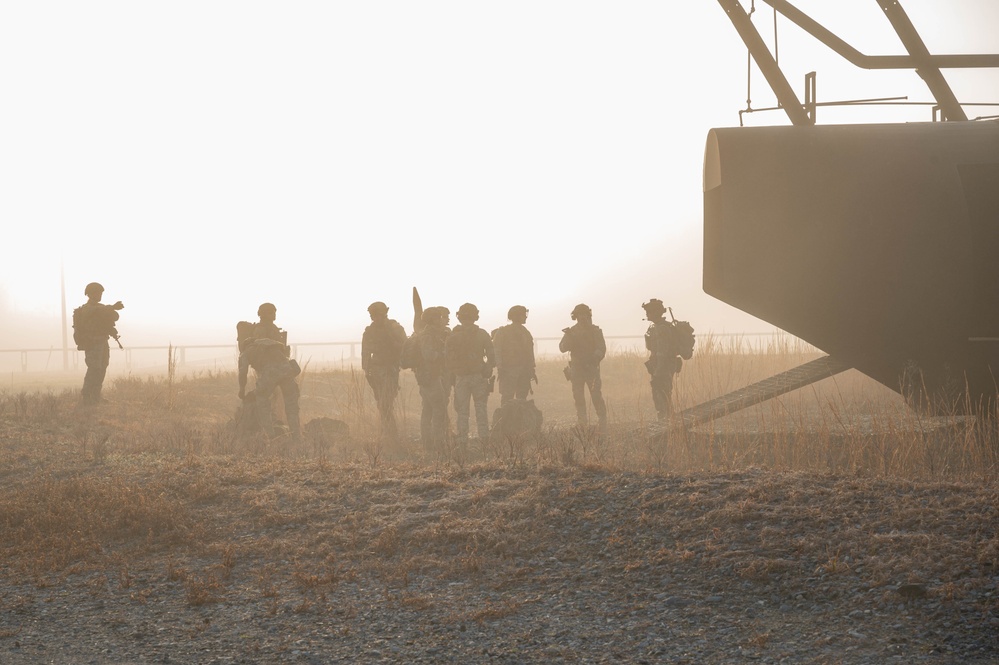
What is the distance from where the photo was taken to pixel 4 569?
6.24 metres

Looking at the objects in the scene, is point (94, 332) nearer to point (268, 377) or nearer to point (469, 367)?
point (268, 377)

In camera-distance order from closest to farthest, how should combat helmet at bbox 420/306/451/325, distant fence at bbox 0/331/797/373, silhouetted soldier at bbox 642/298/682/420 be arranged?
combat helmet at bbox 420/306/451/325 → silhouetted soldier at bbox 642/298/682/420 → distant fence at bbox 0/331/797/373

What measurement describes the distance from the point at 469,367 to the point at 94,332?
6879 millimetres

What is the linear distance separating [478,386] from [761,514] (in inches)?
278

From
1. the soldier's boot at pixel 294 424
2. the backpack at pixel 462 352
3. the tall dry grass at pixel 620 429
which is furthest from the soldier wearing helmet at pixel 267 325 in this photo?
the backpack at pixel 462 352

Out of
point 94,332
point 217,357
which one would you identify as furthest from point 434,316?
point 217,357

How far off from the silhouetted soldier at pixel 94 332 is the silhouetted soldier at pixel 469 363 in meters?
6.14

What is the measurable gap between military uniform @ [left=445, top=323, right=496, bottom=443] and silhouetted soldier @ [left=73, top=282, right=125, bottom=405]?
6140mm

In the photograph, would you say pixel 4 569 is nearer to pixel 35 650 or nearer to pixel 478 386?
pixel 35 650

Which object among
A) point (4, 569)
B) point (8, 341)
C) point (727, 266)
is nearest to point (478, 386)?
point (727, 266)

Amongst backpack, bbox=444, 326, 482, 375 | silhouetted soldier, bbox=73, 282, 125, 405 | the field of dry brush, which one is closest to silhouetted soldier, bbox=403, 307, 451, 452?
backpack, bbox=444, 326, 482, 375

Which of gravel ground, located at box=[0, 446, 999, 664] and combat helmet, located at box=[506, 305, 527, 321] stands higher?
combat helmet, located at box=[506, 305, 527, 321]

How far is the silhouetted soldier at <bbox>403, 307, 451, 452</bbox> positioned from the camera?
12.5 metres

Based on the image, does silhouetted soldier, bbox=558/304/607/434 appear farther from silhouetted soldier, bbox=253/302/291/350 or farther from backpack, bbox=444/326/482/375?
silhouetted soldier, bbox=253/302/291/350
